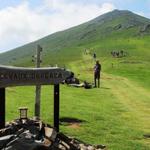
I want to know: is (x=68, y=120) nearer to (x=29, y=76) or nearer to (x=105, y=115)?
(x=105, y=115)

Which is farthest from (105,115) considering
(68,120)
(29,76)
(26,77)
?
(26,77)

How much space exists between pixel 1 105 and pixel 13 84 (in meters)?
0.88

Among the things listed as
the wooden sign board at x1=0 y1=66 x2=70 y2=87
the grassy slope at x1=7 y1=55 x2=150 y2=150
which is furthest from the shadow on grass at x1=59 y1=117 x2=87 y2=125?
the wooden sign board at x1=0 y1=66 x2=70 y2=87

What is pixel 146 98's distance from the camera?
140 ft

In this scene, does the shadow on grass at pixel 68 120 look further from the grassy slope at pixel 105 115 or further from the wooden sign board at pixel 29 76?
the wooden sign board at pixel 29 76

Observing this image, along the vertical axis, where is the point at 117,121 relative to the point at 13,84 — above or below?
below

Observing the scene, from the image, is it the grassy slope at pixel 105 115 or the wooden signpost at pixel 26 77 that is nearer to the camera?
the wooden signpost at pixel 26 77

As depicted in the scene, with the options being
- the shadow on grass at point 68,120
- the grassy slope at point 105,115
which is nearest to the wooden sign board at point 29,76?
the grassy slope at point 105,115

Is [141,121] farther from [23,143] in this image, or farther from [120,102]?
[23,143]

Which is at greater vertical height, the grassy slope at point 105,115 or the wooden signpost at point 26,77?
the wooden signpost at point 26,77

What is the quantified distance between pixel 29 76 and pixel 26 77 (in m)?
0.22

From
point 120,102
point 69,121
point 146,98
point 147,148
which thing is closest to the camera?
point 147,148

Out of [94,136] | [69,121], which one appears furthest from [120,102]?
[94,136]

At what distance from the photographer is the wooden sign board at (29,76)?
16.9 metres
